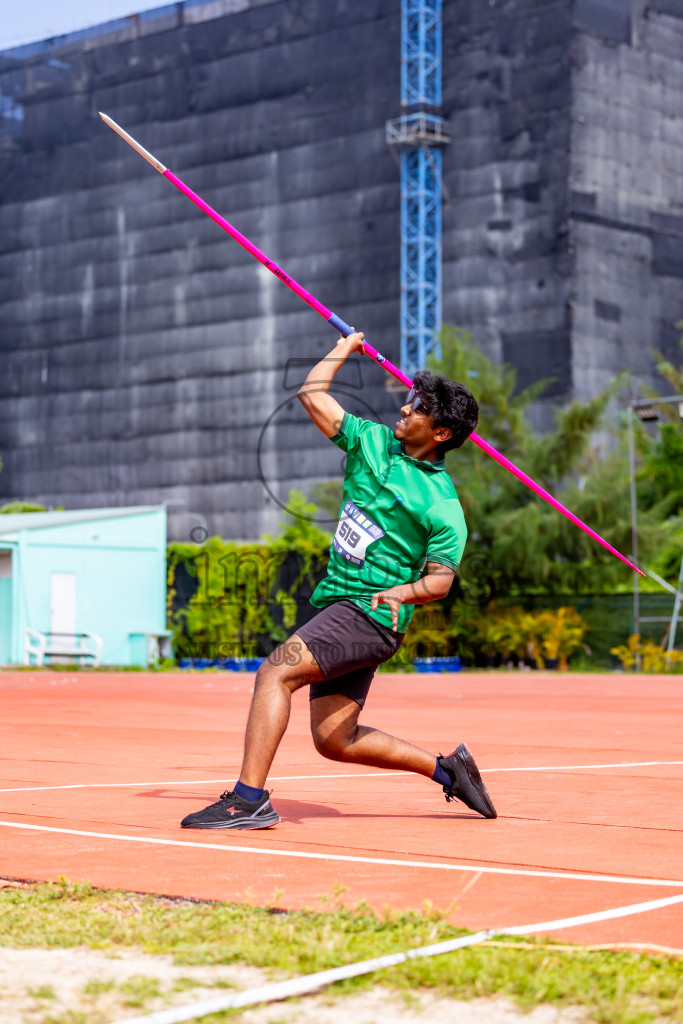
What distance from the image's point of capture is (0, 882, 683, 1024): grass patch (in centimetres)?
310

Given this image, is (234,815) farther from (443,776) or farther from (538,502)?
(538,502)

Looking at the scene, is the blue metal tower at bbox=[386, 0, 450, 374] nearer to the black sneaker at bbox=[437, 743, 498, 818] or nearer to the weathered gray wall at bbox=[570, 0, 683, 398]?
the weathered gray wall at bbox=[570, 0, 683, 398]

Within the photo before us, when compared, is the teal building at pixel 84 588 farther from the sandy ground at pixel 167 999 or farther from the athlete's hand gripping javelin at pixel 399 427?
the sandy ground at pixel 167 999

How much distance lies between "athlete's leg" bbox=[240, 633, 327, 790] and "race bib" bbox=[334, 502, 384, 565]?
41 centimetres

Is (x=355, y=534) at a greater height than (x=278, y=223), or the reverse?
(x=278, y=223)

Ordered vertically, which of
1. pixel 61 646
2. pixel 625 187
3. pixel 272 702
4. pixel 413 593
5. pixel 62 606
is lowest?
pixel 61 646

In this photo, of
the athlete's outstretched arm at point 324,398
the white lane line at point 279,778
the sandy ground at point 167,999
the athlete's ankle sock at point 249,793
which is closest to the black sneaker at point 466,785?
the athlete's ankle sock at point 249,793

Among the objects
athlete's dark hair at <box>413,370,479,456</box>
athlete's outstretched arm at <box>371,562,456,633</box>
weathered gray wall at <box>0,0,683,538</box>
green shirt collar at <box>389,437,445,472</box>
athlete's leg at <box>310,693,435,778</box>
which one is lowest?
athlete's leg at <box>310,693,435,778</box>

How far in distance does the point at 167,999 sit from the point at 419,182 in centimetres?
5271

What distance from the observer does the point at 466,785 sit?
6293mm

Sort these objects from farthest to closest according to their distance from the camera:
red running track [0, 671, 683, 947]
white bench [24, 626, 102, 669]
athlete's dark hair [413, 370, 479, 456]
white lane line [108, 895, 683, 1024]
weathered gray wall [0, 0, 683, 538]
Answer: weathered gray wall [0, 0, 683, 538] < white bench [24, 626, 102, 669] < athlete's dark hair [413, 370, 479, 456] < red running track [0, 671, 683, 947] < white lane line [108, 895, 683, 1024]

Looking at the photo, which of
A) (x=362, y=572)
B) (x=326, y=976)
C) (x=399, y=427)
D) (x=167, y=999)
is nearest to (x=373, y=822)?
(x=362, y=572)

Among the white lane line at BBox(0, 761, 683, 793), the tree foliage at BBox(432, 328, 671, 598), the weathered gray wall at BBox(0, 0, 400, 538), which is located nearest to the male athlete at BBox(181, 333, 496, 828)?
the white lane line at BBox(0, 761, 683, 793)

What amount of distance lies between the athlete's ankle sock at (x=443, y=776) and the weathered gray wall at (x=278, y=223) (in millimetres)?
43500
